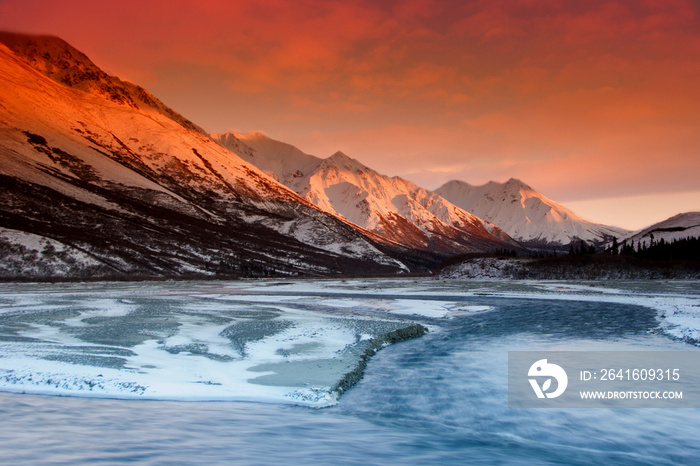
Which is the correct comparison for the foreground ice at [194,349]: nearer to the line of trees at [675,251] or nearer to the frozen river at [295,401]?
the frozen river at [295,401]

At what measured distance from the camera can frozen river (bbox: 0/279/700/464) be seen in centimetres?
1293

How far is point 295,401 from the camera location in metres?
17.6

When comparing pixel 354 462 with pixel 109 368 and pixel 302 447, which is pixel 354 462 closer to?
pixel 302 447

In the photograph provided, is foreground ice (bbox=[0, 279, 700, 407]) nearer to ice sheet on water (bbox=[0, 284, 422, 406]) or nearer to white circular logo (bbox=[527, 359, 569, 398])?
ice sheet on water (bbox=[0, 284, 422, 406])

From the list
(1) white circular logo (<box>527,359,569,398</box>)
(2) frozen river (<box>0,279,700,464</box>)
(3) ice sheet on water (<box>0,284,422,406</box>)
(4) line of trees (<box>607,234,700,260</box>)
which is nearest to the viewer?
(2) frozen river (<box>0,279,700,464</box>)

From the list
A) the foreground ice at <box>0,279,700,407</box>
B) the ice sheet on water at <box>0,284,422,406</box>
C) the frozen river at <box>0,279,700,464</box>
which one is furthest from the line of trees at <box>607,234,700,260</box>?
the ice sheet on water at <box>0,284,422,406</box>

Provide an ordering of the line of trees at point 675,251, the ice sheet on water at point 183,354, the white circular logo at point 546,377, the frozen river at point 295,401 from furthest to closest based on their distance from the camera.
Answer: the line of trees at point 675,251, the white circular logo at point 546,377, the ice sheet on water at point 183,354, the frozen river at point 295,401

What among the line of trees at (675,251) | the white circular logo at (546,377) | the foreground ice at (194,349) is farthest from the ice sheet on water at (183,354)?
the line of trees at (675,251)

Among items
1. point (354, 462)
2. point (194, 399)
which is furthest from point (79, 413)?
point (354, 462)

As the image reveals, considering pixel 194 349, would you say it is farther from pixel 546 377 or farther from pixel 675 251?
pixel 675 251

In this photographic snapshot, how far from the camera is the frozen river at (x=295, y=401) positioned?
12930 mm

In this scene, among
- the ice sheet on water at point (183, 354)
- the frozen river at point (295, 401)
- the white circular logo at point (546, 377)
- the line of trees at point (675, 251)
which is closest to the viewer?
the frozen river at point (295, 401)

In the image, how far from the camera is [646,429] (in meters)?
15.1

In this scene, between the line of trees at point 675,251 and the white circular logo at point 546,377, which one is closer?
the white circular logo at point 546,377
